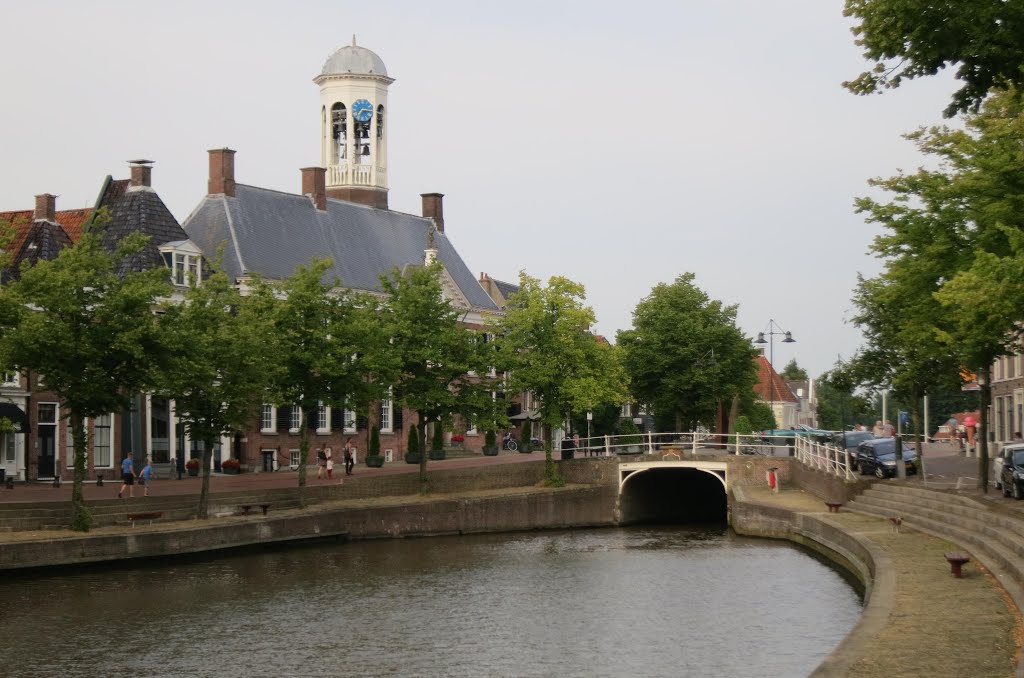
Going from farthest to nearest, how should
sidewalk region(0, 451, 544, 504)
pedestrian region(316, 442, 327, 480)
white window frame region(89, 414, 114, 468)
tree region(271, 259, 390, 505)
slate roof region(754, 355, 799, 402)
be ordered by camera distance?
slate roof region(754, 355, 799, 402)
pedestrian region(316, 442, 327, 480)
white window frame region(89, 414, 114, 468)
tree region(271, 259, 390, 505)
sidewalk region(0, 451, 544, 504)

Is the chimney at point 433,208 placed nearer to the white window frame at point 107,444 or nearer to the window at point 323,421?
the window at point 323,421

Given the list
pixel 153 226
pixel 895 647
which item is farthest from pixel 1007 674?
pixel 153 226

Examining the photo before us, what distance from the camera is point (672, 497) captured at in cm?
7075

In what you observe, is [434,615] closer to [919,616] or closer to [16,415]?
[919,616]

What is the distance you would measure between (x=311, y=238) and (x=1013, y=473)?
4602 cm

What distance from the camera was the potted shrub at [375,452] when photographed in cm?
6888

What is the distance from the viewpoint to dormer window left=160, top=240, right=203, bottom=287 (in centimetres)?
6282

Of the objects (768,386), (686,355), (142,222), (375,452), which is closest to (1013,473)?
(375,452)

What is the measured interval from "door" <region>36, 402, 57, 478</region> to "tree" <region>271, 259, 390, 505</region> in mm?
9707

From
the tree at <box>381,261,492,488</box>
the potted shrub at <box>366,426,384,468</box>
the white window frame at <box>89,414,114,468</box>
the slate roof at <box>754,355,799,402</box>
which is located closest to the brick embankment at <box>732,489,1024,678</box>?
the tree at <box>381,261,492,488</box>

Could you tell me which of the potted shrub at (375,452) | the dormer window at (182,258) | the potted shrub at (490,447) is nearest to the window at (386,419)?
the potted shrub at (490,447)

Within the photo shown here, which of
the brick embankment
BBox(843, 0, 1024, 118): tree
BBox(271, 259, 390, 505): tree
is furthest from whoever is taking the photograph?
BBox(271, 259, 390, 505): tree

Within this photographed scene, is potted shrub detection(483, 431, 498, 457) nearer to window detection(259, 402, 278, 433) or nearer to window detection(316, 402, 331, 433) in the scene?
window detection(316, 402, 331, 433)

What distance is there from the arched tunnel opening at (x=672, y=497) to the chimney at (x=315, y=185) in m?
24.3
